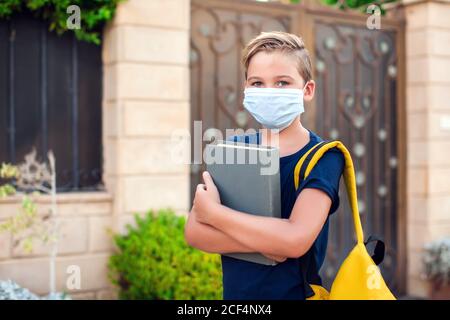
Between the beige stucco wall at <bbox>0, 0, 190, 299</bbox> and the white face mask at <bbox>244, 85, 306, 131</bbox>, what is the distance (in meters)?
3.39

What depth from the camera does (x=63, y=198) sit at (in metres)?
5.11

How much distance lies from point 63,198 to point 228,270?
11.3 feet

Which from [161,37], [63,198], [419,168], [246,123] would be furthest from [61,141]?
[419,168]

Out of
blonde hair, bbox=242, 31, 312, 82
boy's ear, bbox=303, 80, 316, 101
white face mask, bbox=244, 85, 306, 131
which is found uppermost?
blonde hair, bbox=242, 31, 312, 82

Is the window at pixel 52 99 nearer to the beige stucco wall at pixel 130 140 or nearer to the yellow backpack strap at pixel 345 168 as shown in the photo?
the beige stucco wall at pixel 130 140

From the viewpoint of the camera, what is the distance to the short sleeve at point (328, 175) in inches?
68.7

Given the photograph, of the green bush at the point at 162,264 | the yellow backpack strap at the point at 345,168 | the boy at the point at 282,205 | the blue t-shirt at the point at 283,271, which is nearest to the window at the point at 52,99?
the green bush at the point at 162,264

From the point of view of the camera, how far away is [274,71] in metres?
1.91

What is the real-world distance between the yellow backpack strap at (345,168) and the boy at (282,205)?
2 centimetres

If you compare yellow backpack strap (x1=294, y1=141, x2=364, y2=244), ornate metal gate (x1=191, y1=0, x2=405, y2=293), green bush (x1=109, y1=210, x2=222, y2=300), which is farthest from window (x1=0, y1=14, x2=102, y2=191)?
yellow backpack strap (x1=294, y1=141, x2=364, y2=244)

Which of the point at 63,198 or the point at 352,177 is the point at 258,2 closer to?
the point at 63,198

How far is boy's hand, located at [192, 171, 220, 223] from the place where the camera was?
1.81m

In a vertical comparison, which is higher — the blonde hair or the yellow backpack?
the blonde hair

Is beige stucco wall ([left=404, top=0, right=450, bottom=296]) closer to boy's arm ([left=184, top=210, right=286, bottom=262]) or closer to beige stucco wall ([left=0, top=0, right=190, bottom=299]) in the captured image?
beige stucco wall ([left=0, top=0, right=190, bottom=299])
